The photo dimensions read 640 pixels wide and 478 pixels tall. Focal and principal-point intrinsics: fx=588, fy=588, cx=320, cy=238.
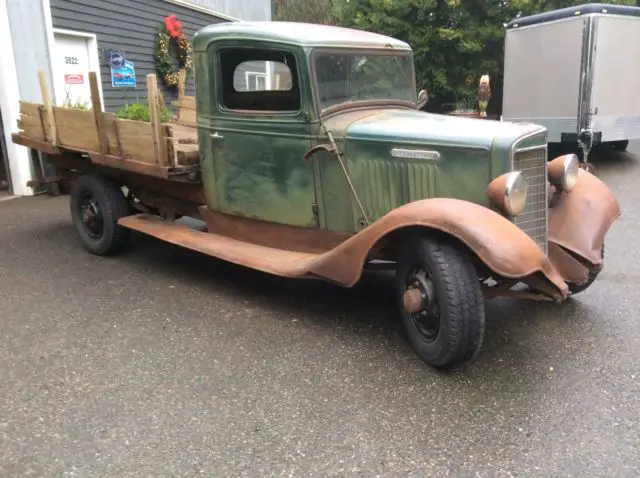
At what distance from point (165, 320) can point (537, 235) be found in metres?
2.51

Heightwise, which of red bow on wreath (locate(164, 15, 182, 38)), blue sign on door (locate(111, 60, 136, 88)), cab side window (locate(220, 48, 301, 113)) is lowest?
cab side window (locate(220, 48, 301, 113))

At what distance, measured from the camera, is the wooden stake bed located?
461cm

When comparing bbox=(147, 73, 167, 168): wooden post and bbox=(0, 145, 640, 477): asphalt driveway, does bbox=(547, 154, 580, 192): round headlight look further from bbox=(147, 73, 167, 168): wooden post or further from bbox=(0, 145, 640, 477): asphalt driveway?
bbox=(147, 73, 167, 168): wooden post

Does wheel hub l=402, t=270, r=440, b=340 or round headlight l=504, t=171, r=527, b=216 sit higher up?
round headlight l=504, t=171, r=527, b=216

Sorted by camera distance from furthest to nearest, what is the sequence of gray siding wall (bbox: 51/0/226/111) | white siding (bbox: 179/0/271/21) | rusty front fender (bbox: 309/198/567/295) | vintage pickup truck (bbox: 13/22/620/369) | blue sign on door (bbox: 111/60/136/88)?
white siding (bbox: 179/0/271/21) < blue sign on door (bbox: 111/60/136/88) < gray siding wall (bbox: 51/0/226/111) < vintage pickup truck (bbox: 13/22/620/369) < rusty front fender (bbox: 309/198/567/295)

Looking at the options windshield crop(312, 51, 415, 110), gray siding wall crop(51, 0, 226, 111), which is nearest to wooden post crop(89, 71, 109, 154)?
windshield crop(312, 51, 415, 110)

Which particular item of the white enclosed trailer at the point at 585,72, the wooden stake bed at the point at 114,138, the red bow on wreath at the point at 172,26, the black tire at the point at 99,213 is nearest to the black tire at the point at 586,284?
the wooden stake bed at the point at 114,138

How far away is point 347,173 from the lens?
12.9 ft

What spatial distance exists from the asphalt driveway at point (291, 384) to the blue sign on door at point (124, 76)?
5758 mm

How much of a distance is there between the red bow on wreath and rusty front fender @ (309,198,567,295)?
9259mm

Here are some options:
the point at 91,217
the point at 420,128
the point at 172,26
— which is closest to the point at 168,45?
the point at 172,26

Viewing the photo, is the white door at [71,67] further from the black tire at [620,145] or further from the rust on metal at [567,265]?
the black tire at [620,145]

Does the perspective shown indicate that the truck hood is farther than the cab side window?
No

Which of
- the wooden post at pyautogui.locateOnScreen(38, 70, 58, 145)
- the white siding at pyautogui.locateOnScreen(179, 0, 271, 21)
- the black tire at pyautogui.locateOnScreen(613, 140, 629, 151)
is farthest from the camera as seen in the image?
the white siding at pyautogui.locateOnScreen(179, 0, 271, 21)
